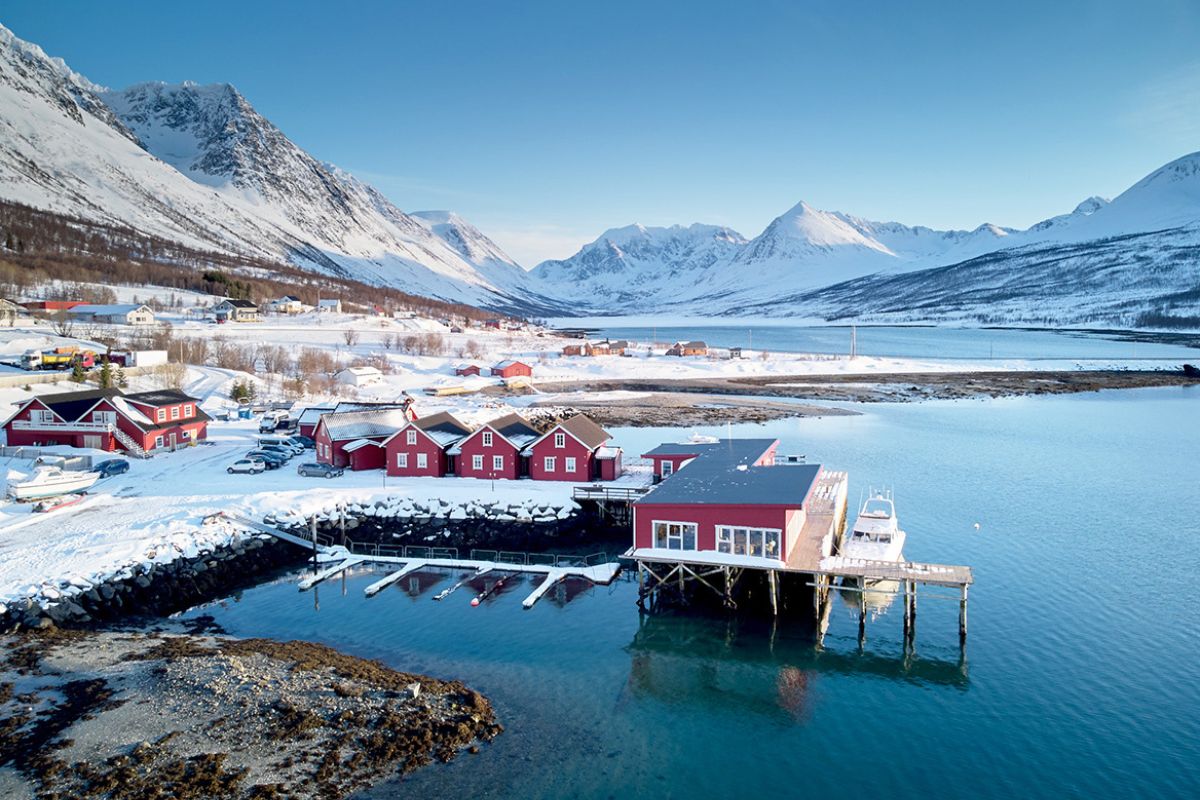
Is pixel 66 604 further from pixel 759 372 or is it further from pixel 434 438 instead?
pixel 759 372

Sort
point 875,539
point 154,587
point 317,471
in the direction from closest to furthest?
point 154,587, point 875,539, point 317,471

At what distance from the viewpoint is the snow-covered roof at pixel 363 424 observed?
1689 inches

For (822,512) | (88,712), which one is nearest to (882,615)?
(822,512)

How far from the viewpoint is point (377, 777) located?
1661 centimetres

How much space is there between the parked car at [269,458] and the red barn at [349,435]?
205cm

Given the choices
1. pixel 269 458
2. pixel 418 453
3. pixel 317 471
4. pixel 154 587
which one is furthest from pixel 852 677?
pixel 269 458

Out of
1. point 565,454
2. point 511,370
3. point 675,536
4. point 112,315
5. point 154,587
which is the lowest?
point 154,587

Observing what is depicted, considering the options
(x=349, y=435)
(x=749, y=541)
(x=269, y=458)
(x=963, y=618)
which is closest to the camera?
(x=963, y=618)

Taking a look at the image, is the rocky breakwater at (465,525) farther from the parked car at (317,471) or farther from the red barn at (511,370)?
the red barn at (511,370)

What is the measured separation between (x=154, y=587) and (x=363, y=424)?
17533 millimetres

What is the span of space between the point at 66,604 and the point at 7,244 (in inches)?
5914

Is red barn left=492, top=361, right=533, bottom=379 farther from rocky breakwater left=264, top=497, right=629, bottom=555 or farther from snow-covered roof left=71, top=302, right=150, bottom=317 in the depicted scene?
rocky breakwater left=264, top=497, right=629, bottom=555

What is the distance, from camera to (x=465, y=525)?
35.1 m

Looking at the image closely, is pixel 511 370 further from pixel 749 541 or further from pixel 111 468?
pixel 749 541
